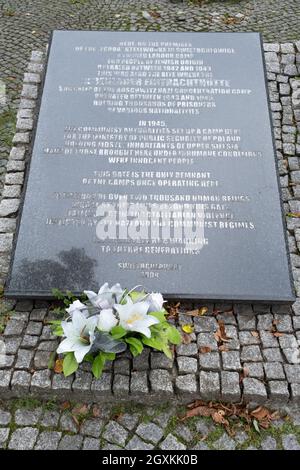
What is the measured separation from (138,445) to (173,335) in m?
0.69

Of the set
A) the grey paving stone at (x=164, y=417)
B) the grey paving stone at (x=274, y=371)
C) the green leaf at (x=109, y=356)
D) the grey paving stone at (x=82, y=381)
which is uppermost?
the green leaf at (x=109, y=356)

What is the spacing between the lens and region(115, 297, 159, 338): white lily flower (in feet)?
9.02

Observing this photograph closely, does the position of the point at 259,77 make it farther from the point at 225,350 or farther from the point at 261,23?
the point at 261,23

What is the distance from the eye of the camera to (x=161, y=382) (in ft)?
9.70

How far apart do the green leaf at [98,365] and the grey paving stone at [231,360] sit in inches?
30.8

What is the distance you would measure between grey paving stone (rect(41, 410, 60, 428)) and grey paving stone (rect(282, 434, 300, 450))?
1.39 metres

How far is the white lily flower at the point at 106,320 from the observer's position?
8.98ft

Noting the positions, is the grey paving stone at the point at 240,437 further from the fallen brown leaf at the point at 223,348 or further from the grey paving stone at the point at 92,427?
the grey paving stone at the point at 92,427

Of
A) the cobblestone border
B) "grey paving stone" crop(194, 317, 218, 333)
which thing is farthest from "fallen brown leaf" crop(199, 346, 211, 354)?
"grey paving stone" crop(194, 317, 218, 333)

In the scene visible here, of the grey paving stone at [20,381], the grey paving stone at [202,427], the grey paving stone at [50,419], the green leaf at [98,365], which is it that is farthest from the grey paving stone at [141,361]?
the grey paving stone at [20,381]

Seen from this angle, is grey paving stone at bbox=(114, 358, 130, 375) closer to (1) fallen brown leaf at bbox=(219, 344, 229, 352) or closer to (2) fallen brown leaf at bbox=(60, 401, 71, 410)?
(2) fallen brown leaf at bbox=(60, 401, 71, 410)

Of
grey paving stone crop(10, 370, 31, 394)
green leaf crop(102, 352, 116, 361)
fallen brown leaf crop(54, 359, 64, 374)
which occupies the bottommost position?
grey paving stone crop(10, 370, 31, 394)

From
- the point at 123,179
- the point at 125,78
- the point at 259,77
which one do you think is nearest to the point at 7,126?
the point at 125,78

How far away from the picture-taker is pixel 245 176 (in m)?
3.55
